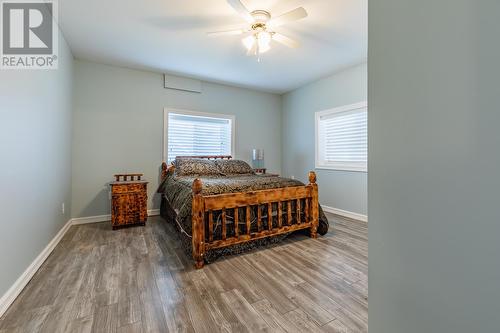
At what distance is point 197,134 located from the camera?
4.24 m

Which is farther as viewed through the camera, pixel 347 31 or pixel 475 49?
pixel 347 31

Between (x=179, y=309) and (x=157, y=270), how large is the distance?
2.05ft

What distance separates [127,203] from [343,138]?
11.7 ft

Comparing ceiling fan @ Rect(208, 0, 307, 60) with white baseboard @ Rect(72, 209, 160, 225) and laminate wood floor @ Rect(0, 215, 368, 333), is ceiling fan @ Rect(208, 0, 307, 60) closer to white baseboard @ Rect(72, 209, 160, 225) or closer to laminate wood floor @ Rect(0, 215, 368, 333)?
laminate wood floor @ Rect(0, 215, 368, 333)

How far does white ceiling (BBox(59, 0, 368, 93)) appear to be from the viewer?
221 centimetres

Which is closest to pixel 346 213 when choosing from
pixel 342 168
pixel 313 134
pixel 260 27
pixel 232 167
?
pixel 342 168

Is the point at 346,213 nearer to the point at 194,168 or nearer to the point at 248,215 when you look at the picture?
the point at 248,215

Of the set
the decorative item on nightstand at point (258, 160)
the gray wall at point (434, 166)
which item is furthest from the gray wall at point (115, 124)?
the gray wall at point (434, 166)

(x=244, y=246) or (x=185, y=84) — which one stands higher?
(x=185, y=84)

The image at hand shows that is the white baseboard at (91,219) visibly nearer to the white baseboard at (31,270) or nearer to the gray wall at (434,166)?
the white baseboard at (31,270)

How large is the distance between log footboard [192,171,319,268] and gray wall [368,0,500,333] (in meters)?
1.57

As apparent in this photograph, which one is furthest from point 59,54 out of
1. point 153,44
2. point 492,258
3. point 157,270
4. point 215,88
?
point 492,258

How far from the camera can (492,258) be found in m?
0.51

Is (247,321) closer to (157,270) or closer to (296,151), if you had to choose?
(157,270)
